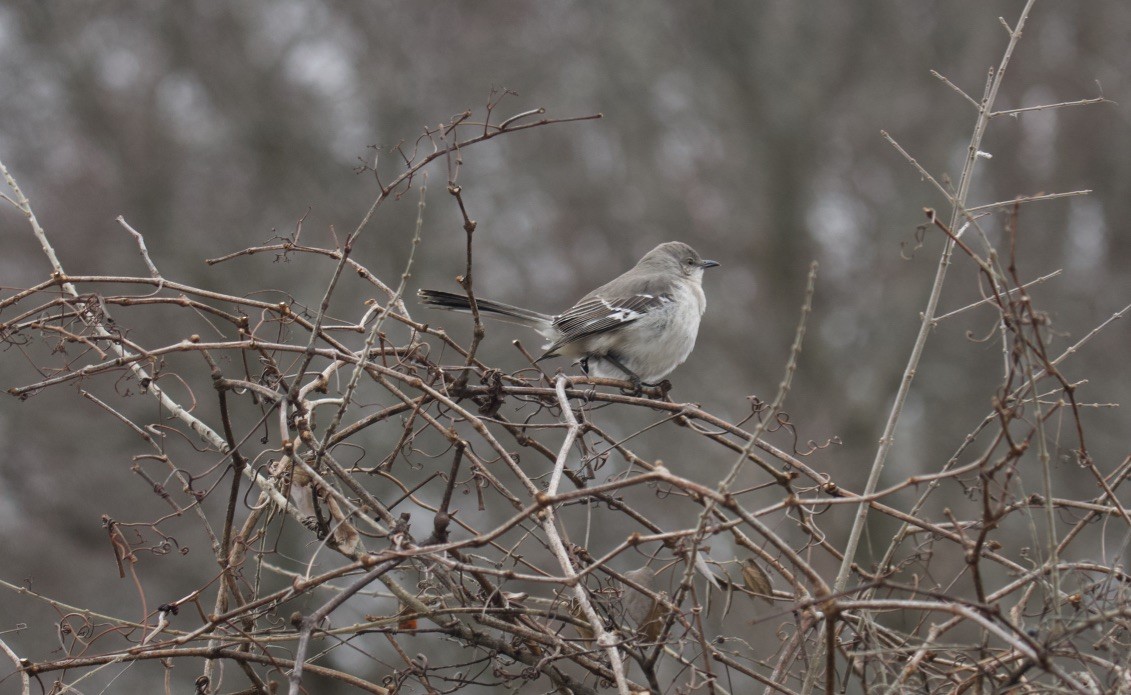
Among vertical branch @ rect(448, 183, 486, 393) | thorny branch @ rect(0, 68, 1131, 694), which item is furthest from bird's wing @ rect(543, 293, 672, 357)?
vertical branch @ rect(448, 183, 486, 393)

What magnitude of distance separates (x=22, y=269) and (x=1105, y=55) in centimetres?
1424

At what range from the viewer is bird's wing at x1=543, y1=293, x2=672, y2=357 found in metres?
5.92

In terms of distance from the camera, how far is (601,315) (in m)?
6.02

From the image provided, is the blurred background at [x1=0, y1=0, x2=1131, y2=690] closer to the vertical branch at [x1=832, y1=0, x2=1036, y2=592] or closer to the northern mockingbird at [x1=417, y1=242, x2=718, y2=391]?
the northern mockingbird at [x1=417, y1=242, x2=718, y2=391]

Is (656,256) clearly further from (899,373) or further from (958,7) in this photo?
(958,7)

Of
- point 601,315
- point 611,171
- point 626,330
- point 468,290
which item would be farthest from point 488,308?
point 611,171

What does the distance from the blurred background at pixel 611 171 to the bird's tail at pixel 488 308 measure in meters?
7.16

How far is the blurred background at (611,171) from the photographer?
13211 mm

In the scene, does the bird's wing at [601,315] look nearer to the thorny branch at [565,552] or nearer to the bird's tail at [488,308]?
the bird's tail at [488,308]

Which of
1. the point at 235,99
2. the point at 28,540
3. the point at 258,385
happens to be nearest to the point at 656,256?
the point at 258,385

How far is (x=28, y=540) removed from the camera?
12.8 m

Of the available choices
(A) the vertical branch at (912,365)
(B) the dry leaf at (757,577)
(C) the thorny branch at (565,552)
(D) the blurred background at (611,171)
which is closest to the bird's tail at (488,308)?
(C) the thorny branch at (565,552)

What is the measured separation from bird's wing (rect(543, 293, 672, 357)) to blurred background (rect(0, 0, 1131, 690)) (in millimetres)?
6751

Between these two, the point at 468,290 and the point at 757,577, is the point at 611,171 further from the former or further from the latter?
the point at 757,577
